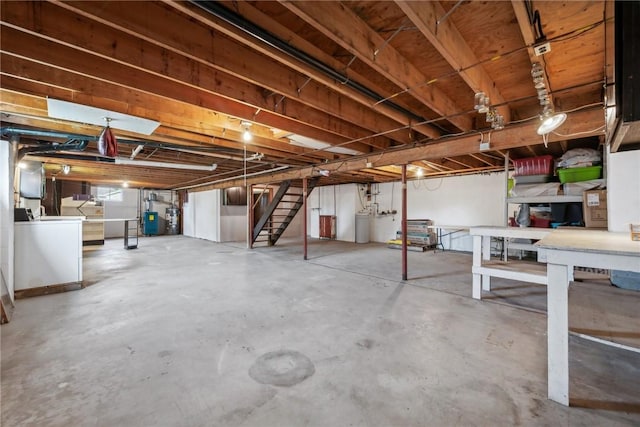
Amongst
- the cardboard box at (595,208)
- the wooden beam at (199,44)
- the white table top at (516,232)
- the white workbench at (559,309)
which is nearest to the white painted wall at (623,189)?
the cardboard box at (595,208)

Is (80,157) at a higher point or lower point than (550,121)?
higher

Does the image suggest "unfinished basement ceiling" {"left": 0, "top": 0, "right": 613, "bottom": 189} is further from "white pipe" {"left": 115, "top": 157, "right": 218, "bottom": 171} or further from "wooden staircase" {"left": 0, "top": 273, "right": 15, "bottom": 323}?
"wooden staircase" {"left": 0, "top": 273, "right": 15, "bottom": 323}

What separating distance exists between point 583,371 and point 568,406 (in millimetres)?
557

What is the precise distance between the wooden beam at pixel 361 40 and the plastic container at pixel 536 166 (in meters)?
2.96

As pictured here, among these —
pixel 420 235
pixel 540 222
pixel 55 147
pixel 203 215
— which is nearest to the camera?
pixel 55 147

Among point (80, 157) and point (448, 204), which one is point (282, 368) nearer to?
point (80, 157)

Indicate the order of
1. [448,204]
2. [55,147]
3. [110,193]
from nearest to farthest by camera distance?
[55,147], [448,204], [110,193]

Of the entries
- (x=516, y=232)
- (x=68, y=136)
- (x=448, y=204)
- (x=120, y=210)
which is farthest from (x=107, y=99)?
(x=120, y=210)

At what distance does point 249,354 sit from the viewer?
2.08m

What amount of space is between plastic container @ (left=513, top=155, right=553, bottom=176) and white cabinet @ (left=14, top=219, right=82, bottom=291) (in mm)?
7031

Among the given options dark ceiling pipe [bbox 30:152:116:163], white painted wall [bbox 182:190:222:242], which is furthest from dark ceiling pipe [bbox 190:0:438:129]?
white painted wall [bbox 182:190:222:242]

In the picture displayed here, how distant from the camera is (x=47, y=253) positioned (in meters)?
3.59

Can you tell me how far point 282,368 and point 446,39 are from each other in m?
2.52

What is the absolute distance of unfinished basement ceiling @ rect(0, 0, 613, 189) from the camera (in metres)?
1.57
